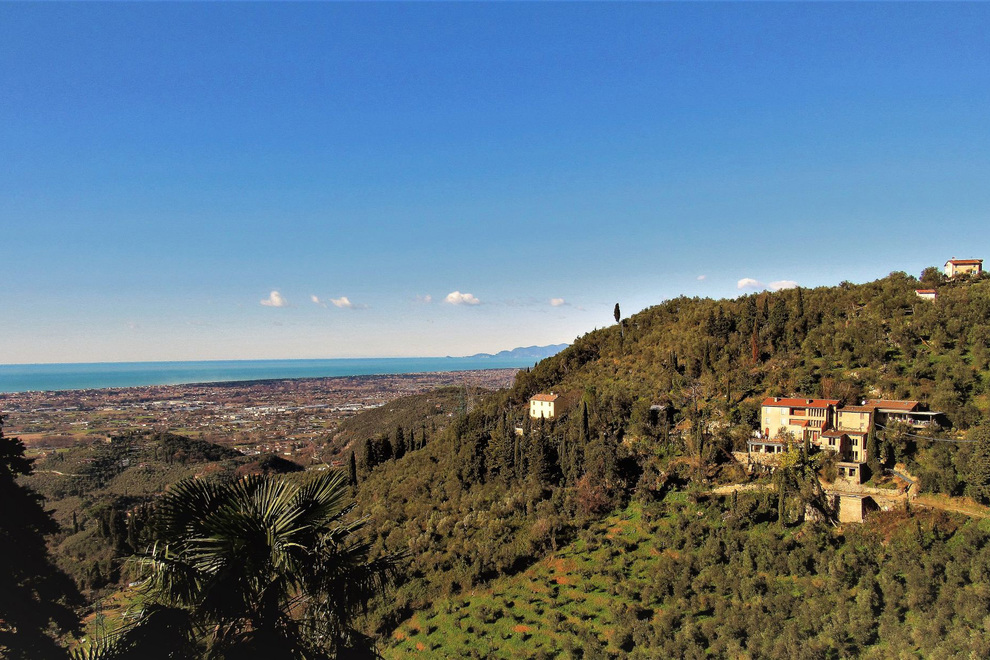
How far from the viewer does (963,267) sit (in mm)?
43219

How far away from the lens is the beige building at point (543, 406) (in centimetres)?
4372

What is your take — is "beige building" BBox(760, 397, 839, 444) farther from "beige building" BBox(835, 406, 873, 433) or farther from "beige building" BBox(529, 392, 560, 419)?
"beige building" BBox(529, 392, 560, 419)

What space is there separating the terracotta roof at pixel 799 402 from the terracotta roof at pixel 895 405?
186 centimetres

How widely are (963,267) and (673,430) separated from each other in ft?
106

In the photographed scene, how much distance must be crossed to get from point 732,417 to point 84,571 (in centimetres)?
4698

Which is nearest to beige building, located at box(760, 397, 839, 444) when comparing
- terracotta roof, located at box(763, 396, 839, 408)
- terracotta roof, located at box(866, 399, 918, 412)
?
terracotta roof, located at box(763, 396, 839, 408)

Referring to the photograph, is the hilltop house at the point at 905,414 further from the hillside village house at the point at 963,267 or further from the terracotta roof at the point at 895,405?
the hillside village house at the point at 963,267

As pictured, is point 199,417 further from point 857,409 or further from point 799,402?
point 857,409

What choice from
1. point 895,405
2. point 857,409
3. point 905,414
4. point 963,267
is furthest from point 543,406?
point 963,267

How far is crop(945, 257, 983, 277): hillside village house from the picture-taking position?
4253 centimetres

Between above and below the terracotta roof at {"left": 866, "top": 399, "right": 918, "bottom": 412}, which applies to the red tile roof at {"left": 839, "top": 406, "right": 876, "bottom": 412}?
below

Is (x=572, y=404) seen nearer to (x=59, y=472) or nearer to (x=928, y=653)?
(x=928, y=653)

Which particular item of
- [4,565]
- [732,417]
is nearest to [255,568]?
[4,565]

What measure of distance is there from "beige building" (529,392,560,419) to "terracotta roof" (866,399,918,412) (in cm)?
2275
